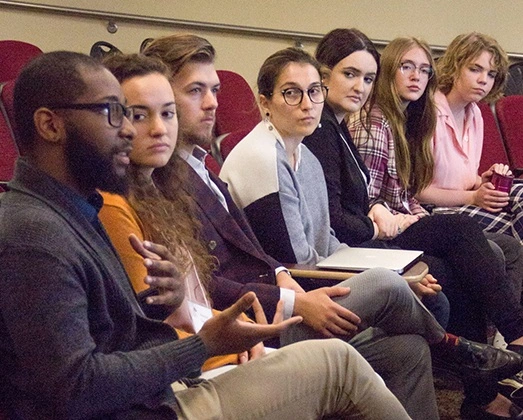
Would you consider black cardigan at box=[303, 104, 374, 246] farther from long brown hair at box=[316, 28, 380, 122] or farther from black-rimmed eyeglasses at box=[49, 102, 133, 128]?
black-rimmed eyeglasses at box=[49, 102, 133, 128]

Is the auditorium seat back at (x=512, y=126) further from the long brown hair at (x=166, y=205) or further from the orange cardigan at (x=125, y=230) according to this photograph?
the orange cardigan at (x=125, y=230)

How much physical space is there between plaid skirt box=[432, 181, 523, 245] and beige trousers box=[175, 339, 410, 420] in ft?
5.53

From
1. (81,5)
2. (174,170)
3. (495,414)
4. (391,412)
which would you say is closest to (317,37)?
(81,5)

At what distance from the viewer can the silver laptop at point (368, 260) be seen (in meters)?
2.03

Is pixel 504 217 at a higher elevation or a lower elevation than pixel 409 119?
lower

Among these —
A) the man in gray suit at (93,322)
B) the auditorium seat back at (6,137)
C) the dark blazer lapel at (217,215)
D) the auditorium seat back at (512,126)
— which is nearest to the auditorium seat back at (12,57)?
the auditorium seat back at (6,137)

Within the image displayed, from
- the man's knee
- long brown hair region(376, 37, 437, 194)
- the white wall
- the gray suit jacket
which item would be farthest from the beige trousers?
the white wall

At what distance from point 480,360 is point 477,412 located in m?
0.22

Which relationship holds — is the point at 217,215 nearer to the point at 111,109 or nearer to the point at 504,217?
the point at 111,109

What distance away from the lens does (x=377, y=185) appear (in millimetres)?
2785

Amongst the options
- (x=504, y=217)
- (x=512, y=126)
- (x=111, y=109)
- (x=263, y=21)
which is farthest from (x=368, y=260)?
(x=263, y=21)

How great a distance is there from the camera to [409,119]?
301cm

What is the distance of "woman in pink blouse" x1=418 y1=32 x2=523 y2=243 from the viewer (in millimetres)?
3035

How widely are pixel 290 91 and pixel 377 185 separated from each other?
651mm
